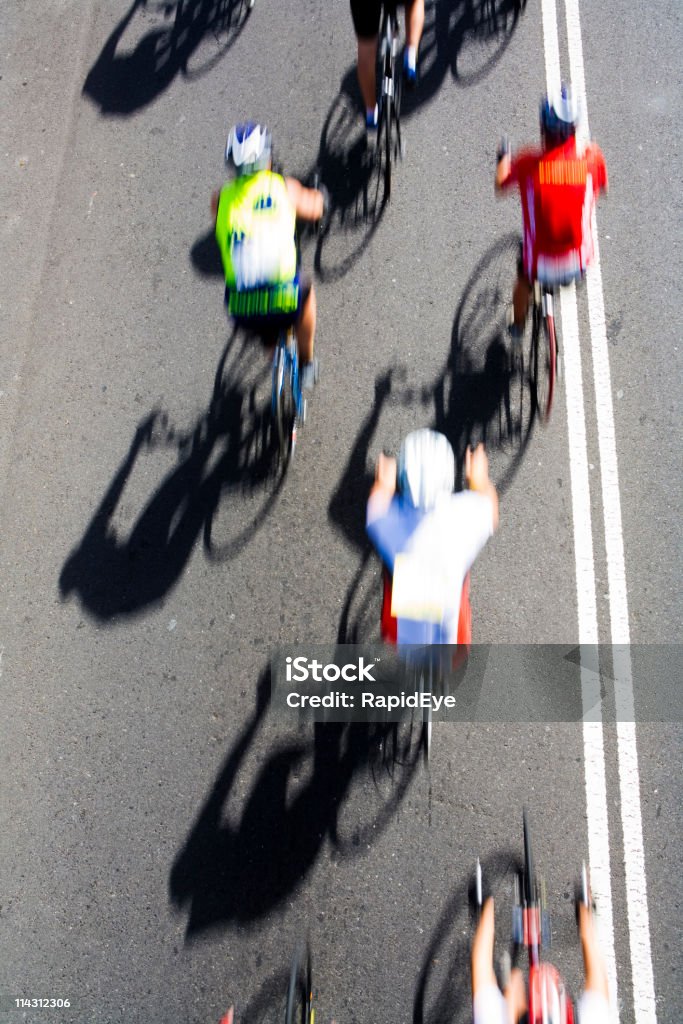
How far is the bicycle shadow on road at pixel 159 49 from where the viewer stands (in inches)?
249

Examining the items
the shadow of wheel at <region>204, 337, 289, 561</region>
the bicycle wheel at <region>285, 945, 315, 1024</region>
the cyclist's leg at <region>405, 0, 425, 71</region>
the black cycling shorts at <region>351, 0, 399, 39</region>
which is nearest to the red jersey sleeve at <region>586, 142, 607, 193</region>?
the black cycling shorts at <region>351, 0, 399, 39</region>

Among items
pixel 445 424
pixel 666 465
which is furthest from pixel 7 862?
pixel 666 465

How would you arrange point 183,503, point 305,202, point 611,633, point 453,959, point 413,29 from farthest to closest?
point 413,29
point 183,503
point 611,633
point 305,202
point 453,959

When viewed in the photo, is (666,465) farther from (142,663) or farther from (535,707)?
(142,663)

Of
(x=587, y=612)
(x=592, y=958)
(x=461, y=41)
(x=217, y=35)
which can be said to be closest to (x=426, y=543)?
(x=587, y=612)

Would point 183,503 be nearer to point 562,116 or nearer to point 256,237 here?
point 256,237

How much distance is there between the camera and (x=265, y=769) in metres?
4.72

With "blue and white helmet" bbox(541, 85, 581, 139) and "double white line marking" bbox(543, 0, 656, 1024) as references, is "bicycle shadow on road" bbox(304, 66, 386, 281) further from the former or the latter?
"blue and white helmet" bbox(541, 85, 581, 139)

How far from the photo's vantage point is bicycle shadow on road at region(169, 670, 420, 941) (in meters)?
4.52

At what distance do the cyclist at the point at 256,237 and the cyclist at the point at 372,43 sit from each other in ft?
5.15
